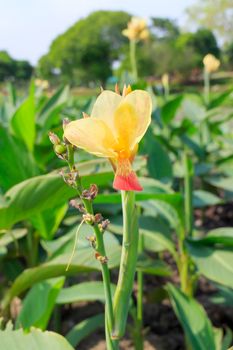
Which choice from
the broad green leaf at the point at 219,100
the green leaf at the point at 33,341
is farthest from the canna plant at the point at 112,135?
the broad green leaf at the point at 219,100

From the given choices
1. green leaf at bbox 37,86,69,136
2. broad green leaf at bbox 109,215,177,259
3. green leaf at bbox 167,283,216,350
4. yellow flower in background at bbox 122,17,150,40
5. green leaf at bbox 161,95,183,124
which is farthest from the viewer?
yellow flower in background at bbox 122,17,150,40

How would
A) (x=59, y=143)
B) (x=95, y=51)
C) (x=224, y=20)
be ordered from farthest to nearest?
1. (x=95, y=51)
2. (x=224, y=20)
3. (x=59, y=143)

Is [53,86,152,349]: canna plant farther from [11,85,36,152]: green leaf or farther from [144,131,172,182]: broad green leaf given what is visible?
[144,131,172,182]: broad green leaf

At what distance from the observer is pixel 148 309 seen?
193 cm

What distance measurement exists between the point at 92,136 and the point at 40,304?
71 cm

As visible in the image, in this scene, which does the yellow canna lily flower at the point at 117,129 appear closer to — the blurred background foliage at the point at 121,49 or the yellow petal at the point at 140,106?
the yellow petal at the point at 140,106

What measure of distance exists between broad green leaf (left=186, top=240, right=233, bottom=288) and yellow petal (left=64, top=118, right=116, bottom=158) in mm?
725

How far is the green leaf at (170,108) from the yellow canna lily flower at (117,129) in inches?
79.8

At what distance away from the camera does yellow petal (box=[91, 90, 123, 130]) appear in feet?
1.89

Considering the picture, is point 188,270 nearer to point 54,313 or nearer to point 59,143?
point 54,313

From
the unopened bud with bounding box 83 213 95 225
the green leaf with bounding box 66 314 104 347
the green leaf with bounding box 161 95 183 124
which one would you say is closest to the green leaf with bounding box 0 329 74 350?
the unopened bud with bounding box 83 213 95 225

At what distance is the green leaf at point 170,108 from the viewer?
2582mm

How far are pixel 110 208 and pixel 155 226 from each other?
0.52 feet

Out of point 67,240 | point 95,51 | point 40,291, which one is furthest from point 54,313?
point 95,51
